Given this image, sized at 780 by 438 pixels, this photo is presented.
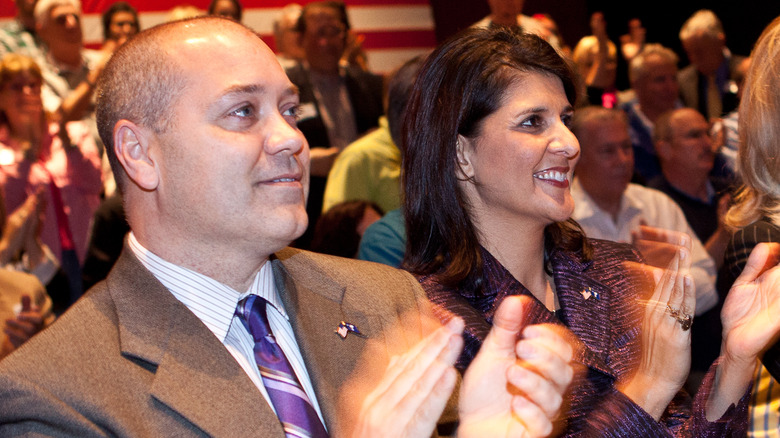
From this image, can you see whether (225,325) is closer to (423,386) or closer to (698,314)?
(423,386)

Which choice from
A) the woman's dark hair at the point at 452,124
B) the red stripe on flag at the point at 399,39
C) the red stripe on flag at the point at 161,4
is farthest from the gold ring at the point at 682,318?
the red stripe on flag at the point at 399,39

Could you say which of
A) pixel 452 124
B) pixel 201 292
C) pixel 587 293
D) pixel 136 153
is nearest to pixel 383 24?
pixel 452 124

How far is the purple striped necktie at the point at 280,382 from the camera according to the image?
4.95 feet

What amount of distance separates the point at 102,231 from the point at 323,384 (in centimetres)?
236

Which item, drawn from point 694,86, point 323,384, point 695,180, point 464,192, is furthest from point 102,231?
point 694,86

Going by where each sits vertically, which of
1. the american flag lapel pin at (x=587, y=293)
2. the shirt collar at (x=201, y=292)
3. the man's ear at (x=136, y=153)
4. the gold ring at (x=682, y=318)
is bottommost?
the american flag lapel pin at (x=587, y=293)

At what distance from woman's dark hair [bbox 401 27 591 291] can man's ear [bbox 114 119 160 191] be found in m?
0.69

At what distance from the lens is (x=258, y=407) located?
1.47m

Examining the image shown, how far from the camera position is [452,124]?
78.6 inches

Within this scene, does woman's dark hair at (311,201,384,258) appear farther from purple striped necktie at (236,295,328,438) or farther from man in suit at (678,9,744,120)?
man in suit at (678,9,744,120)

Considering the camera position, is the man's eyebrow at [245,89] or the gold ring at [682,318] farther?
the gold ring at [682,318]

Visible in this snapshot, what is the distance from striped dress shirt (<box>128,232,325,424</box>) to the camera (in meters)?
1.60

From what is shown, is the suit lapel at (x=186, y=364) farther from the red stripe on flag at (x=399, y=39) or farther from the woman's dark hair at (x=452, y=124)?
the red stripe on flag at (x=399, y=39)

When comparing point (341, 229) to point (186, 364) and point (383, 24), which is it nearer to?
point (186, 364)
